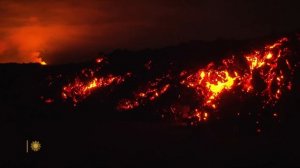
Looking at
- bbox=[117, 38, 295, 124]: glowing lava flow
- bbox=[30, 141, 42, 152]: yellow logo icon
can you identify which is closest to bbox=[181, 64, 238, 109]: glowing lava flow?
bbox=[117, 38, 295, 124]: glowing lava flow

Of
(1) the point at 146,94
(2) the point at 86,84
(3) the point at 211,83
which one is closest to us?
(3) the point at 211,83

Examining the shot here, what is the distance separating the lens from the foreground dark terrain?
2359 centimetres

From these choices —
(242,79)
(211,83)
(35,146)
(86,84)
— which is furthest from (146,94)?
(35,146)

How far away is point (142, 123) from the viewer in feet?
86.5

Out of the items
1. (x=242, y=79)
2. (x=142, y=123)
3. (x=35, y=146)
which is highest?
(x=242, y=79)

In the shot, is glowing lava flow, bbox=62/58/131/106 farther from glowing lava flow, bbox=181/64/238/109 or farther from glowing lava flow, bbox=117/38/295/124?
glowing lava flow, bbox=181/64/238/109

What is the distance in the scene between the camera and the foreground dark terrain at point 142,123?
2359cm

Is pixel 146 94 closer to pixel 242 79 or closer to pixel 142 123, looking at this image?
pixel 142 123

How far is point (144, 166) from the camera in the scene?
898 inches

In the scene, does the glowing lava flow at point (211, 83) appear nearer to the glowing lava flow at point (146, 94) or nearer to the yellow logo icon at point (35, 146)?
the glowing lava flow at point (146, 94)

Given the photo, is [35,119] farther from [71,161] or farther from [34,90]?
[71,161]

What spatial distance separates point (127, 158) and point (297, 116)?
23.9ft

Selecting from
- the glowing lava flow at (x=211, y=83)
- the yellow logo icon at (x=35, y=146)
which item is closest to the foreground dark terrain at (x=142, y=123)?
the yellow logo icon at (x=35, y=146)

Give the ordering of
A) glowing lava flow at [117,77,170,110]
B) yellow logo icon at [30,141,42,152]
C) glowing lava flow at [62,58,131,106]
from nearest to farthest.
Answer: yellow logo icon at [30,141,42,152] < glowing lava flow at [117,77,170,110] < glowing lava flow at [62,58,131,106]
